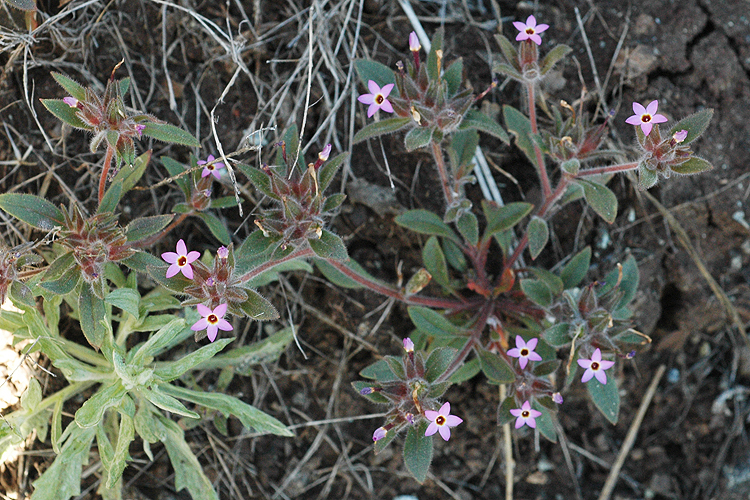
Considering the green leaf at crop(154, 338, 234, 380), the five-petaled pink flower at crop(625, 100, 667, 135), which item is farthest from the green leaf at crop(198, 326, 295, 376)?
the five-petaled pink flower at crop(625, 100, 667, 135)

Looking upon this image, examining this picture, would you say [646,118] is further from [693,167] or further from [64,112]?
[64,112]

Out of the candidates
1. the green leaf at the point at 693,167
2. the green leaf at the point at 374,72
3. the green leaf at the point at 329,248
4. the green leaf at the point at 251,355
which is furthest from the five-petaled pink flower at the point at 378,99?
the green leaf at the point at 251,355

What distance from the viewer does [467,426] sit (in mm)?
3896

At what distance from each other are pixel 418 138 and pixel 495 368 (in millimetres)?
1187

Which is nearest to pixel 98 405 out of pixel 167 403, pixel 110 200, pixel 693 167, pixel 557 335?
pixel 167 403

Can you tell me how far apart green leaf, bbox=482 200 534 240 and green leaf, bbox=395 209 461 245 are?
23 cm

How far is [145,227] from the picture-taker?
9.27ft

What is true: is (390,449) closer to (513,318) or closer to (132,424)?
(513,318)

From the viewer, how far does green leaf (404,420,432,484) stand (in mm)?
2662

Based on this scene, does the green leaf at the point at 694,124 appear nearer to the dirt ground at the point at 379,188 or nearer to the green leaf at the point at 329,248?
the dirt ground at the point at 379,188

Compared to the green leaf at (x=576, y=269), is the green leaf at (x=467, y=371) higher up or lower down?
lower down

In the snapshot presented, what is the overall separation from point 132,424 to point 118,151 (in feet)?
3.95

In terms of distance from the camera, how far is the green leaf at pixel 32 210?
269 cm

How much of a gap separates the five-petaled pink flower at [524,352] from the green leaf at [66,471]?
6.82 ft
